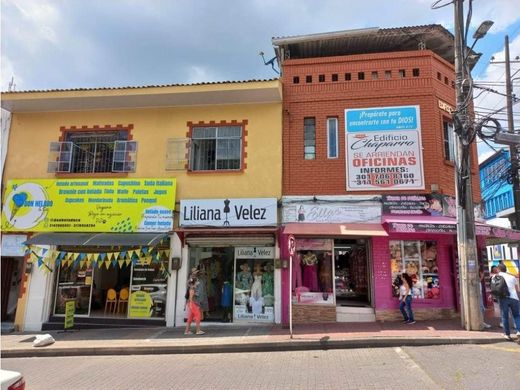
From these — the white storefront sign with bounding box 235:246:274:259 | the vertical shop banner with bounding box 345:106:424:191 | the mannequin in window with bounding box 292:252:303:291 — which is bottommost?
the mannequin in window with bounding box 292:252:303:291

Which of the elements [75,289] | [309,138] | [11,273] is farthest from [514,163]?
[11,273]

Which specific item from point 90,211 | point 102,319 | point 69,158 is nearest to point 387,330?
point 102,319

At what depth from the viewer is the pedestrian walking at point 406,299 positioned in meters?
11.3

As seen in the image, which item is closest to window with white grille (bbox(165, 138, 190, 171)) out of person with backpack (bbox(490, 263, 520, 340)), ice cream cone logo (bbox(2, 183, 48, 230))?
ice cream cone logo (bbox(2, 183, 48, 230))

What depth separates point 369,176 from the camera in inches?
490

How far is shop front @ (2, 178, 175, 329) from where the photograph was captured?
12680mm

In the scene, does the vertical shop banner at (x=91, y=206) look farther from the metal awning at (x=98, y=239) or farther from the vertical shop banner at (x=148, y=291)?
the vertical shop banner at (x=148, y=291)

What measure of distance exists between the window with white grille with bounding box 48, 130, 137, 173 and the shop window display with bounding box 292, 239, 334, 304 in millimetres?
6339

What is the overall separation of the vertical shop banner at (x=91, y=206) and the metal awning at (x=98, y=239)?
0.94ft

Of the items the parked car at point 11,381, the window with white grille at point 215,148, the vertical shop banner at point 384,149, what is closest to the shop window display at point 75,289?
the window with white grille at point 215,148

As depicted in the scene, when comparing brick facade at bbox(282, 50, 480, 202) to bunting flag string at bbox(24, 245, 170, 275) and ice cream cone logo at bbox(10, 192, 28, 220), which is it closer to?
bunting flag string at bbox(24, 245, 170, 275)

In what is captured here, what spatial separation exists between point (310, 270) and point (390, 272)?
234cm

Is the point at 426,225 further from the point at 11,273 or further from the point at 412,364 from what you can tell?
the point at 11,273

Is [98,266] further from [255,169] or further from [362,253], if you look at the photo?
Answer: [362,253]
